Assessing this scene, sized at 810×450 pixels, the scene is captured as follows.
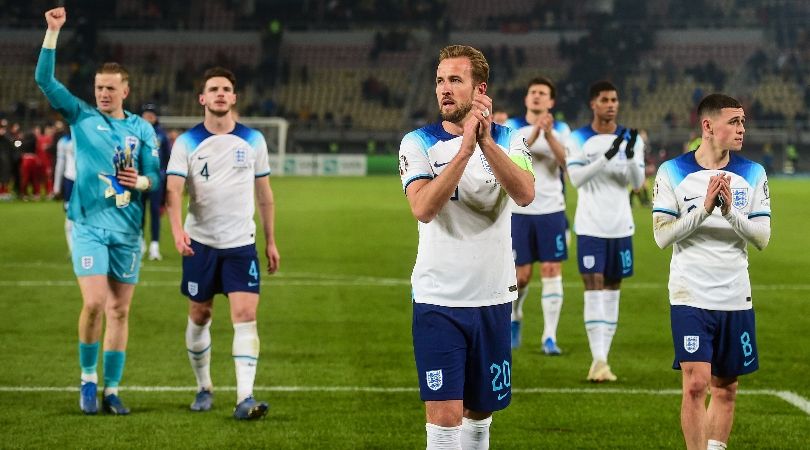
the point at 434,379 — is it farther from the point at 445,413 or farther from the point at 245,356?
the point at 245,356

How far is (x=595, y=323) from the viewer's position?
10.3 meters

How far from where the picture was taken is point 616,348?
11.9 meters

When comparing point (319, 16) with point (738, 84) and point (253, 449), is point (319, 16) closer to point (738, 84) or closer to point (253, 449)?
point (738, 84)

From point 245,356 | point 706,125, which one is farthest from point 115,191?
point 706,125

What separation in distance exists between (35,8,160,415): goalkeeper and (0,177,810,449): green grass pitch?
46 centimetres

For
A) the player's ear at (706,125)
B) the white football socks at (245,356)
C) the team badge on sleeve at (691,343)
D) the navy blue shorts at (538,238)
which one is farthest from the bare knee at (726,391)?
the navy blue shorts at (538,238)

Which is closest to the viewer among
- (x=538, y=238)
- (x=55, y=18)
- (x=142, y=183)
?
(x=55, y=18)

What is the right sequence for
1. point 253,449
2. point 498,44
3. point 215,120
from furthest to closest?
point 498,44 < point 215,120 < point 253,449

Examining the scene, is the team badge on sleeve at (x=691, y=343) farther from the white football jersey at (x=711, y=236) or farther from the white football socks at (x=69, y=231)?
the white football socks at (x=69, y=231)

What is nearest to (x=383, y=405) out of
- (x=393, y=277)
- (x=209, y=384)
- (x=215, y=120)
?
(x=209, y=384)

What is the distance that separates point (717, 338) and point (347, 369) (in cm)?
456

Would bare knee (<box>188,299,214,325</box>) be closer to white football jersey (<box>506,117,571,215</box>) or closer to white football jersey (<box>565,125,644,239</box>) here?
white football jersey (<box>565,125,644,239</box>)

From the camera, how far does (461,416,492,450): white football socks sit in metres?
5.79

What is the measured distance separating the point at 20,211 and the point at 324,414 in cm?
2411
